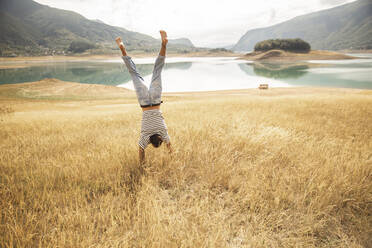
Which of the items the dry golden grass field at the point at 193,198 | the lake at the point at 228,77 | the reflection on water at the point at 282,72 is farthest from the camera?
the reflection on water at the point at 282,72

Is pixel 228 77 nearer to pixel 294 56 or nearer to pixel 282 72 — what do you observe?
pixel 282 72

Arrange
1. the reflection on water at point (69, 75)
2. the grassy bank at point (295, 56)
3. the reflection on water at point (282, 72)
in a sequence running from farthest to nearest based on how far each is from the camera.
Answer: the grassy bank at point (295, 56), the reflection on water at point (282, 72), the reflection on water at point (69, 75)

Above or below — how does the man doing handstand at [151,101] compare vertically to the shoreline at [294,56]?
below

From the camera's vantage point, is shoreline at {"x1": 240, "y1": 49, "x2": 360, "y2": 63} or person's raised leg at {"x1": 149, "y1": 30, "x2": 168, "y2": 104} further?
shoreline at {"x1": 240, "y1": 49, "x2": 360, "y2": 63}

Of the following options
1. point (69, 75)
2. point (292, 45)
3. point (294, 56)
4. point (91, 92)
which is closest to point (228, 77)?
point (91, 92)

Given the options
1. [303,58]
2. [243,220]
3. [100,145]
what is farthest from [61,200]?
[303,58]

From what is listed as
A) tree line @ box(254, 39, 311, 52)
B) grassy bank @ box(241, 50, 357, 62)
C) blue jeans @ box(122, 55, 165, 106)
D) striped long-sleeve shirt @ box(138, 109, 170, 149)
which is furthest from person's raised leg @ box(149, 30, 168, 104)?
tree line @ box(254, 39, 311, 52)

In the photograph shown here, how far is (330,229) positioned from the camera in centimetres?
195

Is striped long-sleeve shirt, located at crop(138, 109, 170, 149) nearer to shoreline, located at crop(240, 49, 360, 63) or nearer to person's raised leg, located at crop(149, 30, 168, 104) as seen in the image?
person's raised leg, located at crop(149, 30, 168, 104)

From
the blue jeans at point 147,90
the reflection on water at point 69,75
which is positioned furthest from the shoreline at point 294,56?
the blue jeans at point 147,90

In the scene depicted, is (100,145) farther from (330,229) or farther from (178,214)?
(330,229)

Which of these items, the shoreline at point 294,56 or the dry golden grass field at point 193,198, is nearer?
the dry golden grass field at point 193,198

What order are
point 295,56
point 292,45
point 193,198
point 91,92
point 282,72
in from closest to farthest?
point 193,198
point 91,92
point 282,72
point 295,56
point 292,45

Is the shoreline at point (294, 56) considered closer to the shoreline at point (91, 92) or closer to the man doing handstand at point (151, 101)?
the shoreline at point (91, 92)
